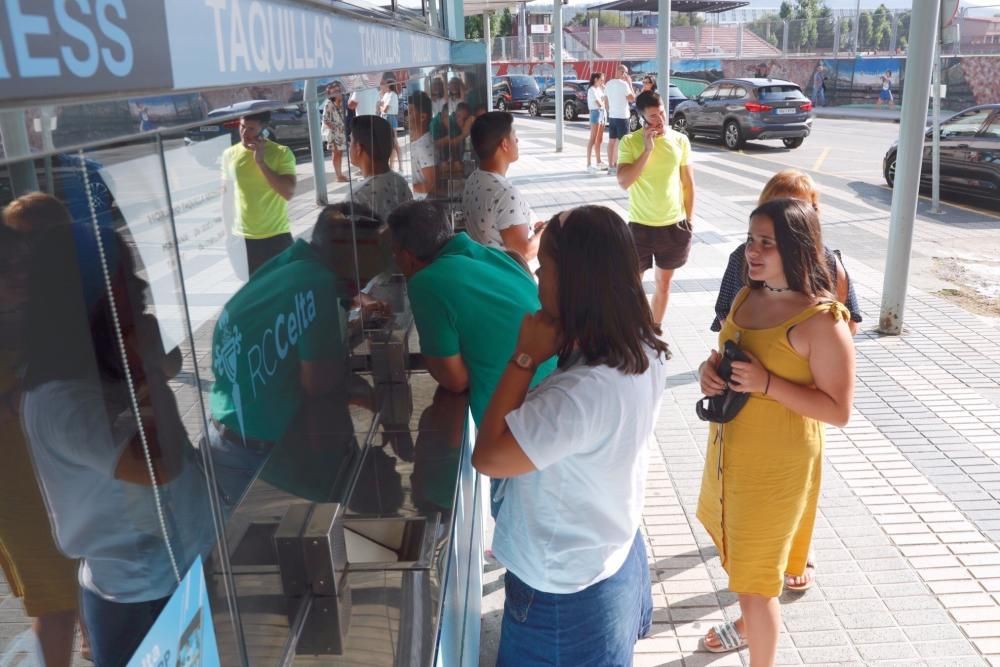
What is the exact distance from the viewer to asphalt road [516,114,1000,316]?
9008 mm

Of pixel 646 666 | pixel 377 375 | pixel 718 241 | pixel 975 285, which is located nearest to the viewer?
pixel 377 375

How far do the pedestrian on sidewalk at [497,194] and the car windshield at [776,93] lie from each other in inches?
670

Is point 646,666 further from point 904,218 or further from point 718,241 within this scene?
point 718,241

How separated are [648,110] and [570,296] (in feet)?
14.9

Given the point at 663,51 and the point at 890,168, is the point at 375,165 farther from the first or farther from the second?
the point at 890,168

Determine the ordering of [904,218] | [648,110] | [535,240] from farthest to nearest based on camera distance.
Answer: [904,218], [648,110], [535,240]

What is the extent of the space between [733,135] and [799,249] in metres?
18.8

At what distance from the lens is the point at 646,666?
3.41 metres

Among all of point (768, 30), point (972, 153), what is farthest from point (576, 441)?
point (768, 30)

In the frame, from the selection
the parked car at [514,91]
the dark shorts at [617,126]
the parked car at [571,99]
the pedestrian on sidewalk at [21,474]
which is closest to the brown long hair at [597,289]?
the pedestrian on sidewalk at [21,474]

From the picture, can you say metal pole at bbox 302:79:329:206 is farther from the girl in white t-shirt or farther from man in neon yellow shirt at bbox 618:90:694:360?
man in neon yellow shirt at bbox 618:90:694:360

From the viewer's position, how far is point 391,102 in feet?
10.5

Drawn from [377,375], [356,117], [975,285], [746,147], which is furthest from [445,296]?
[746,147]

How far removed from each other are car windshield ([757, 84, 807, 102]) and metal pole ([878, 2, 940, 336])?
1376cm
